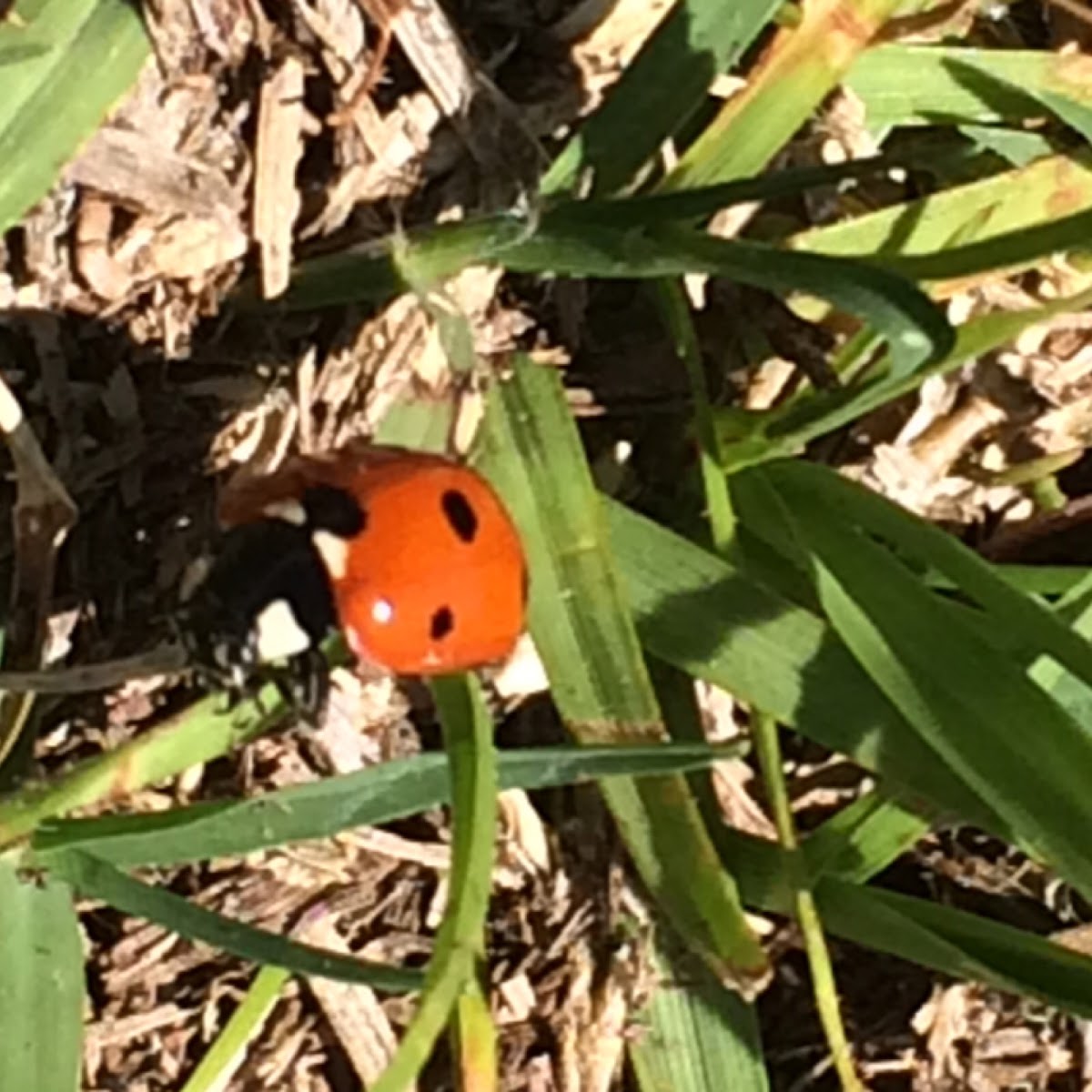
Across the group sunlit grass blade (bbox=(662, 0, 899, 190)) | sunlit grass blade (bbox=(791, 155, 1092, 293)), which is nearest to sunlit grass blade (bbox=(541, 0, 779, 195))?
sunlit grass blade (bbox=(662, 0, 899, 190))

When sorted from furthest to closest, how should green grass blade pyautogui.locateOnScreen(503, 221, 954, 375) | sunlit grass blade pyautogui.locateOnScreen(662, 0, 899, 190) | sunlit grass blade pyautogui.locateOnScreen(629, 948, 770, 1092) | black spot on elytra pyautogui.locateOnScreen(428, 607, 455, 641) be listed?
sunlit grass blade pyautogui.locateOnScreen(629, 948, 770, 1092), sunlit grass blade pyautogui.locateOnScreen(662, 0, 899, 190), black spot on elytra pyautogui.locateOnScreen(428, 607, 455, 641), green grass blade pyautogui.locateOnScreen(503, 221, 954, 375)

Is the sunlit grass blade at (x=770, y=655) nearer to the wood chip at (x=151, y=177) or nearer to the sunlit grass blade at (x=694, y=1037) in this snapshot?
the sunlit grass blade at (x=694, y=1037)

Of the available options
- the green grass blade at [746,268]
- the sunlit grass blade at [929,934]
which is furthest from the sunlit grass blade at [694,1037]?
the green grass blade at [746,268]

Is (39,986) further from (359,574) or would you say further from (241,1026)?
(359,574)

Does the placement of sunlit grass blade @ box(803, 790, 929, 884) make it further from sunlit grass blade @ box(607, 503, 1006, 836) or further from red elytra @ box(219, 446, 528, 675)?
red elytra @ box(219, 446, 528, 675)

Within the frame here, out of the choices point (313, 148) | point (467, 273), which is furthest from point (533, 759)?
point (313, 148)

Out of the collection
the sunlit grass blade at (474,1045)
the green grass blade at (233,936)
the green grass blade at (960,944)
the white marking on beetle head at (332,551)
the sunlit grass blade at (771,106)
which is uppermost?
Result: the sunlit grass blade at (771,106)
